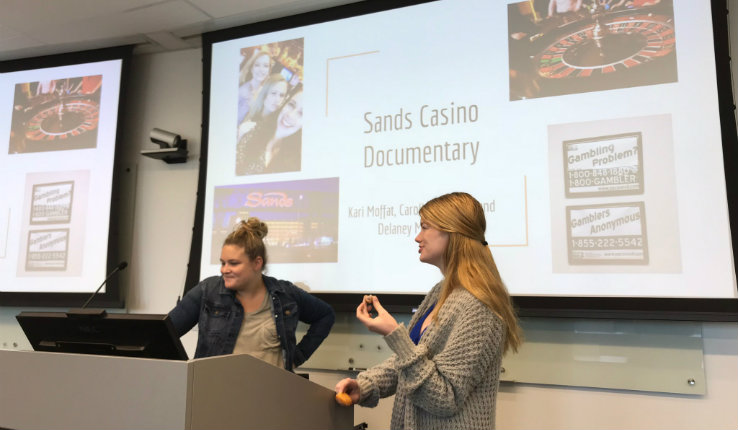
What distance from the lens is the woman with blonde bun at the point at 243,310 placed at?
2283mm

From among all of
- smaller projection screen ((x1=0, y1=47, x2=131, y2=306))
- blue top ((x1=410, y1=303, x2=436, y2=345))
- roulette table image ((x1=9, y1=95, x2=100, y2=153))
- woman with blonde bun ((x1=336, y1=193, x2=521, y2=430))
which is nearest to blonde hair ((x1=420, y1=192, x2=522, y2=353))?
woman with blonde bun ((x1=336, y1=193, x2=521, y2=430))

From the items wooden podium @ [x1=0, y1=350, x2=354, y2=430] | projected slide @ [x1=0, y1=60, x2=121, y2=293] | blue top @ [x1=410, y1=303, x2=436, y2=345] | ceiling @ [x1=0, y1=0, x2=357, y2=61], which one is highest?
ceiling @ [x1=0, y1=0, x2=357, y2=61]

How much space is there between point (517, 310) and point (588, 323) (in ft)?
1.02

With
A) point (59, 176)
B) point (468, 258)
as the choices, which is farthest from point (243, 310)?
point (59, 176)

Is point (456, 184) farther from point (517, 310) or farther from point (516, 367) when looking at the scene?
point (516, 367)

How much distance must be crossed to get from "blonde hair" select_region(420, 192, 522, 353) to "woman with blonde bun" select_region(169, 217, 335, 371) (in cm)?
93

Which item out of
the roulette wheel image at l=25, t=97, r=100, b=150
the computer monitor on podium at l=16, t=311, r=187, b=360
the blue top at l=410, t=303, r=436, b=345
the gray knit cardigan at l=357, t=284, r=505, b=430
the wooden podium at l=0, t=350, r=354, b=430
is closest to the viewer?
the wooden podium at l=0, t=350, r=354, b=430

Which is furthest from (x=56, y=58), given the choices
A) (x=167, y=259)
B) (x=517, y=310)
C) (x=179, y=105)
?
(x=517, y=310)

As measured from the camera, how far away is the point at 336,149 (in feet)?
9.92

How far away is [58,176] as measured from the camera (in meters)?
3.67

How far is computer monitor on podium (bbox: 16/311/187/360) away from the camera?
4.32ft

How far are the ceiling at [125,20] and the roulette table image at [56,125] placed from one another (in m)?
0.38

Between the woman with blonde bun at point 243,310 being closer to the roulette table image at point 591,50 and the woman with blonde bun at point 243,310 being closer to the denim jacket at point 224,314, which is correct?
the denim jacket at point 224,314

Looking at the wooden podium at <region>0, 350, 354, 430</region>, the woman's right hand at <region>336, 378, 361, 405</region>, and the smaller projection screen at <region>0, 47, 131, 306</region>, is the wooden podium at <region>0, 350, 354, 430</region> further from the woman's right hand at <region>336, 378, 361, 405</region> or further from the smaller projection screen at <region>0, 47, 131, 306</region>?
the smaller projection screen at <region>0, 47, 131, 306</region>
